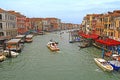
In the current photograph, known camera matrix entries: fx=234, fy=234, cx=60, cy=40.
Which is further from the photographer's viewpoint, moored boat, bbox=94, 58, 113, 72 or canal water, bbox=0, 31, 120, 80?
moored boat, bbox=94, 58, 113, 72

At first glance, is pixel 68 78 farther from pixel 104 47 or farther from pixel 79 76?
pixel 104 47

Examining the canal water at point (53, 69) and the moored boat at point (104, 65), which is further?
the moored boat at point (104, 65)

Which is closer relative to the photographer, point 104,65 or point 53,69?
point 104,65

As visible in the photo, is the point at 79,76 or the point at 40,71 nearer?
the point at 79,76

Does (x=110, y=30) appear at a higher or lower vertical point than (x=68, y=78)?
higher

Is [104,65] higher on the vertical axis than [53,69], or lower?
higher

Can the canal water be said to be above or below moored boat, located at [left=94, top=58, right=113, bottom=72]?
below

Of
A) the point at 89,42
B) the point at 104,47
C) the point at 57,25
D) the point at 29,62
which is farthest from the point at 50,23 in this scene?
the point at 29,62

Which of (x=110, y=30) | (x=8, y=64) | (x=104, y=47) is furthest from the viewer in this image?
(x=110, y=30)

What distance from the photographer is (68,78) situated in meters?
26.1

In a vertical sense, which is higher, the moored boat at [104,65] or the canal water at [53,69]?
the moored boat at [104,65]

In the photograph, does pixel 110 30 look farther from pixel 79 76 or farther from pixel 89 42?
pixel 79 76

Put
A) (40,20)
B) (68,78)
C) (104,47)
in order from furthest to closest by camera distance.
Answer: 1. (40,20)
2. (104,47)
3. (68,78)

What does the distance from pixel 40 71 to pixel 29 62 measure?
599 centimetres
